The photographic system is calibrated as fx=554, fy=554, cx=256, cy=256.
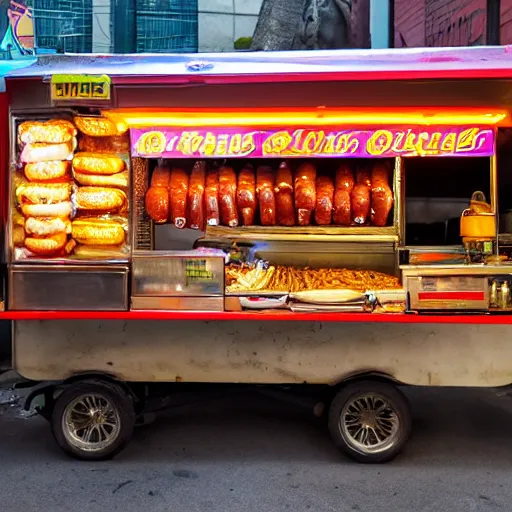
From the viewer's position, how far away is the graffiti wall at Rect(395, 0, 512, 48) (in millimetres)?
8062

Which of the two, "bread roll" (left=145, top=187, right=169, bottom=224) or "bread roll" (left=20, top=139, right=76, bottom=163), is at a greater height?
"bread roll" (left=20, top=139, right=76, bottom=163)

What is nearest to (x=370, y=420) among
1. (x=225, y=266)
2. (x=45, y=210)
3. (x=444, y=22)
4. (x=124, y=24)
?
(x=225, y=266)

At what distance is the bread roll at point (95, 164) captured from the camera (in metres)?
4.12

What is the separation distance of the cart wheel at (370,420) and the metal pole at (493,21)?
573cm

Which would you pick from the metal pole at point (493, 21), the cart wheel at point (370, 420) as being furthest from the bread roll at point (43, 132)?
the metal pole at point (493, 21)

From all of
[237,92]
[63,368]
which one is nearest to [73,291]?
[63,368]

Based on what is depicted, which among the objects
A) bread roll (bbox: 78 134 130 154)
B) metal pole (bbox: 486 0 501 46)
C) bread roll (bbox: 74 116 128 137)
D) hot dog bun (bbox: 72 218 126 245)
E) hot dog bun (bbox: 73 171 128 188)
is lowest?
hot dog bun (bbox: 72 218 126 245)

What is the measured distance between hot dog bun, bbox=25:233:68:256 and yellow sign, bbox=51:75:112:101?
3.34 ft

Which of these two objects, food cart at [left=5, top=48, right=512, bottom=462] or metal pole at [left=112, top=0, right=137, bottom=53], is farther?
metal pole at [left=112, top=0, right=137, bottom=53]

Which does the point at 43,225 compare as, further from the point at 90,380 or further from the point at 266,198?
the point at 266,198

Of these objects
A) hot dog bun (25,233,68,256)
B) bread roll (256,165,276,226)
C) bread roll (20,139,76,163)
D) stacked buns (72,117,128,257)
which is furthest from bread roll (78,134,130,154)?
bread roll (256,165,276,226)

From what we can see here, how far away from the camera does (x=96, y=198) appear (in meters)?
4.13

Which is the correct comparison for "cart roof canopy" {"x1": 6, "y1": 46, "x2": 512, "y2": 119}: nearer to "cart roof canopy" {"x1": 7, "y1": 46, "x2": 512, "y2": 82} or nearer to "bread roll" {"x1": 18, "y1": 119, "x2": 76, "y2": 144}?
"cart roof canopy" {"x1": 7, "y1": 46, "x2": 512, "y2": 82}

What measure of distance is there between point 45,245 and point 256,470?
7.50 ft
